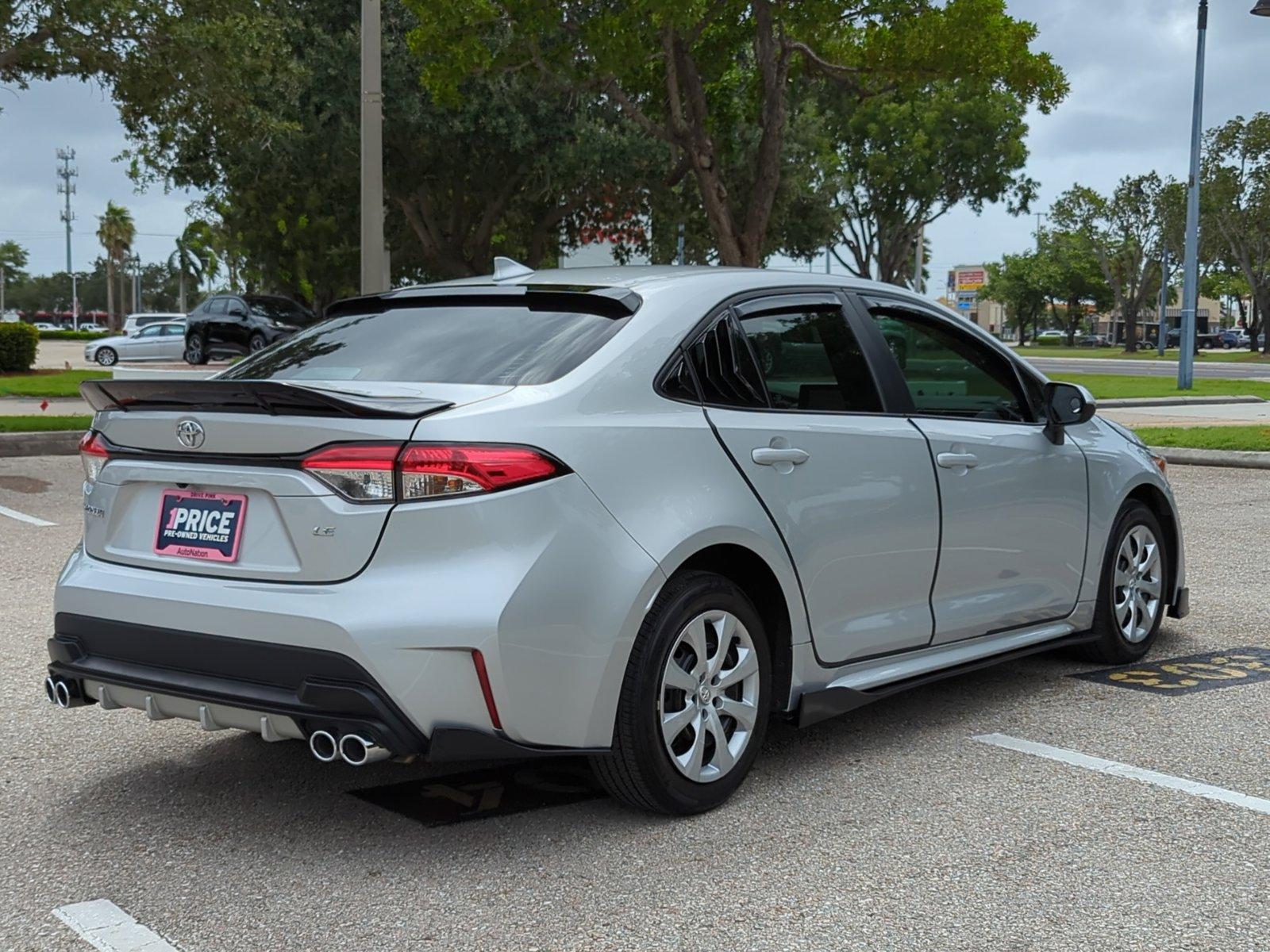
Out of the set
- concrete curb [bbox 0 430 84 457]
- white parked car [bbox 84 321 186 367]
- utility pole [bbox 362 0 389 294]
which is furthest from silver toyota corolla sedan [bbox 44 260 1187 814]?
white parked car [bbox 84 321 186 367]

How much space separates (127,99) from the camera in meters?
Answer: 20.3

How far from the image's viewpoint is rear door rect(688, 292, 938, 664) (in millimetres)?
4551

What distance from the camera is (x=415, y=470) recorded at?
12.5ft

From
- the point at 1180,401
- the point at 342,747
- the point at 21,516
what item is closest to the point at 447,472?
the point at 342,747

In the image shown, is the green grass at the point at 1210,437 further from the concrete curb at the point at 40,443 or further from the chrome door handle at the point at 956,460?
the concrete curb at the point at 40,443

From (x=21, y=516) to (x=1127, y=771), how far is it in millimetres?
8651

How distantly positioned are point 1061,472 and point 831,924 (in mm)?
2785

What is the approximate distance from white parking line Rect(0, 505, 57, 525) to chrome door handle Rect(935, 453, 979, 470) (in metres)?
7.47

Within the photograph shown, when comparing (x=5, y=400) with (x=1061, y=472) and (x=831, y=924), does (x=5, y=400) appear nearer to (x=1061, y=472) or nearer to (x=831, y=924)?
(x=1061, y=472)

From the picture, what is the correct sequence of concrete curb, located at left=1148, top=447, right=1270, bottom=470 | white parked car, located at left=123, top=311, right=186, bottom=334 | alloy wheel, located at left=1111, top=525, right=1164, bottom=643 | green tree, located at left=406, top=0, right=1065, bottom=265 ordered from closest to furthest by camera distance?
alloy wheel, located at left=1111, top=525, right=1164, bottom=643 → concrete curb, located at left=1148, top=447, right=1270, bottom=470 → green tree, located at left=406, top=0, right=1065, bottom=265 → white parked car, located at left=123, top=311, right=186, bottom=334

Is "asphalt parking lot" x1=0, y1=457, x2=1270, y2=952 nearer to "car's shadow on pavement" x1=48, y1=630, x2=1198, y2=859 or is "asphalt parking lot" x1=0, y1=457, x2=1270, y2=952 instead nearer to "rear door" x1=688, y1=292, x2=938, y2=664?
"car's shadow on pavement" x1=48, y1=630, x2=1198, y2=859

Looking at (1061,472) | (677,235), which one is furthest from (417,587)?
(677,235)

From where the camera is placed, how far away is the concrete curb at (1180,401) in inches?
972

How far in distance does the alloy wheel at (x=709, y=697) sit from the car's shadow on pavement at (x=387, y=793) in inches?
7.7
